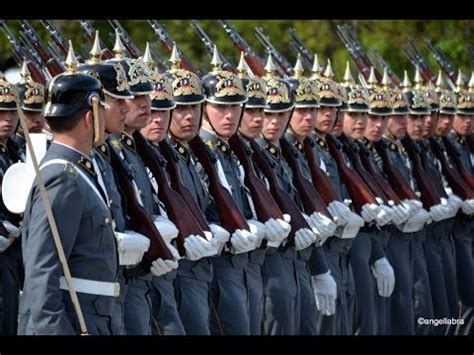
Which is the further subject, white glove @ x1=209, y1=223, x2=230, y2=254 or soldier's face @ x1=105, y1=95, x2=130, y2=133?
white glove @ x1=209, y1=223, x2=230, y2=254

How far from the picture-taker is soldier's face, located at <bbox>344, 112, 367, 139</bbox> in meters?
13.3

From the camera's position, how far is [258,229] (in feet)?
33.3

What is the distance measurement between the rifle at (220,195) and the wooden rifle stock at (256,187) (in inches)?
20.4

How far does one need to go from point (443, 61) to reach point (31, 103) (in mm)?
7345

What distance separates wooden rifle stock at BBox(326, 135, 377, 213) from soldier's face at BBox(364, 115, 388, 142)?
936 millimetres

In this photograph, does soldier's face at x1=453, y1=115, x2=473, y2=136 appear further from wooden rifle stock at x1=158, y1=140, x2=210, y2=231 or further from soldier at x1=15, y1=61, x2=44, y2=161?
wooden rifle stock at x1=158, y1=140, x2=210, y2=231

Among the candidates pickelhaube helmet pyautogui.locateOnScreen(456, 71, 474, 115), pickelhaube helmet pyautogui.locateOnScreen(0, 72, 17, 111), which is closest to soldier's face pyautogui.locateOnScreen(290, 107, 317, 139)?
pickelhaube helmet pyautogui.locateOnScreen(0, 72, 17, 111)

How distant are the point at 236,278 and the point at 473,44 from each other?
8.13 metres

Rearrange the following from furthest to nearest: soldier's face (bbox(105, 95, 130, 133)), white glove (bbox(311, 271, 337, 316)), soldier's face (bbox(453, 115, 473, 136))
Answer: soldier's face (bbox(453, 115, 473, 136)) < white glove (bbox(311, 271, 337, 316)) < soldier's face (bbox(105, 95, 130, 133))

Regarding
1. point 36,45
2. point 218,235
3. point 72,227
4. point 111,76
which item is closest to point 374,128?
point 36,45

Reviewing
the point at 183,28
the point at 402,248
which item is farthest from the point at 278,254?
the point at 183,28

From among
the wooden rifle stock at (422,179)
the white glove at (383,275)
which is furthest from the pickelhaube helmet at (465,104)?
the white glove at (383,275)

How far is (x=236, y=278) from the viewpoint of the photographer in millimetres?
10008

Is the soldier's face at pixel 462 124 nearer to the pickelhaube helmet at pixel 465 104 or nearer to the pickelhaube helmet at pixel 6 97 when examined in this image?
the pickelhaube helmet at pixel 465 104
